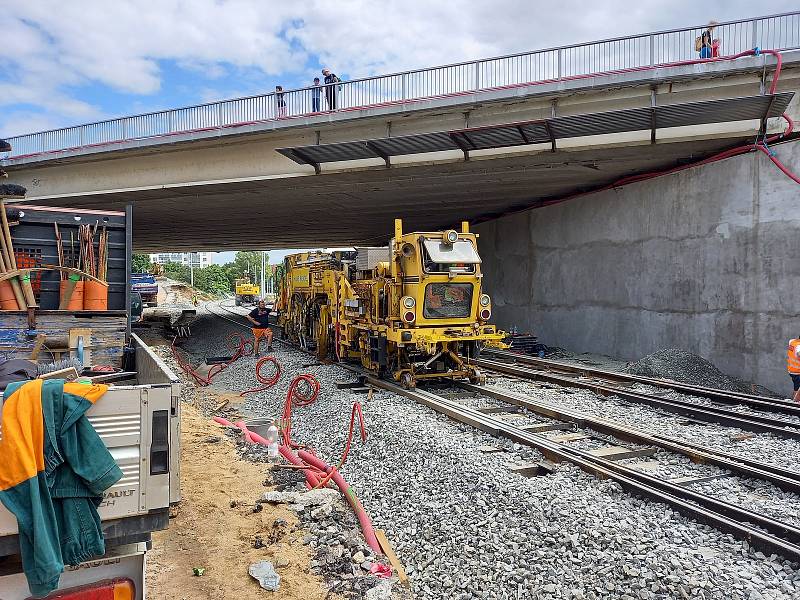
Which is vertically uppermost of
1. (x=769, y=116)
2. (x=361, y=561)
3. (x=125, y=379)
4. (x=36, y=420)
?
(x=769, y=116)

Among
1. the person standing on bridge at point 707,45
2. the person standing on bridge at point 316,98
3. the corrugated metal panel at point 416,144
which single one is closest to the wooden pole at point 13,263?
the corrugated metal panel at point 416,144

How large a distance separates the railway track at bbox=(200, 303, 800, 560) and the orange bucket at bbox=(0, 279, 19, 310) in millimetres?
6325

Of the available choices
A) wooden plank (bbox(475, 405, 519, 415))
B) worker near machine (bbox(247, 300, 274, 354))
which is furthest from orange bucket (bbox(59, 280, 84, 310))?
worker near machine (bbox(247, 300, 274, 354))

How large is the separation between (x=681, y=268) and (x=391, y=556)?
12.1 meters

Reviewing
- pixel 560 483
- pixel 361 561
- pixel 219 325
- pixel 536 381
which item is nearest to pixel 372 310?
pixel 536 381

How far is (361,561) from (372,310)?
25.1ft

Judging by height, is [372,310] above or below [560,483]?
above

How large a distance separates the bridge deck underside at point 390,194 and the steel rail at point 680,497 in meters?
9.08

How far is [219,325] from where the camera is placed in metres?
28.8

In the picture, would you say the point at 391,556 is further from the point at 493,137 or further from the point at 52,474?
the point at 493,137

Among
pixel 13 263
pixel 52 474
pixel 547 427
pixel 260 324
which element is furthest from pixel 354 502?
pixel 260 324

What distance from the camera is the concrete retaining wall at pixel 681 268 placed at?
11.5 m

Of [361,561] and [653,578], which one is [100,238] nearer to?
[361,561]

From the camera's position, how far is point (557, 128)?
13.0 m
